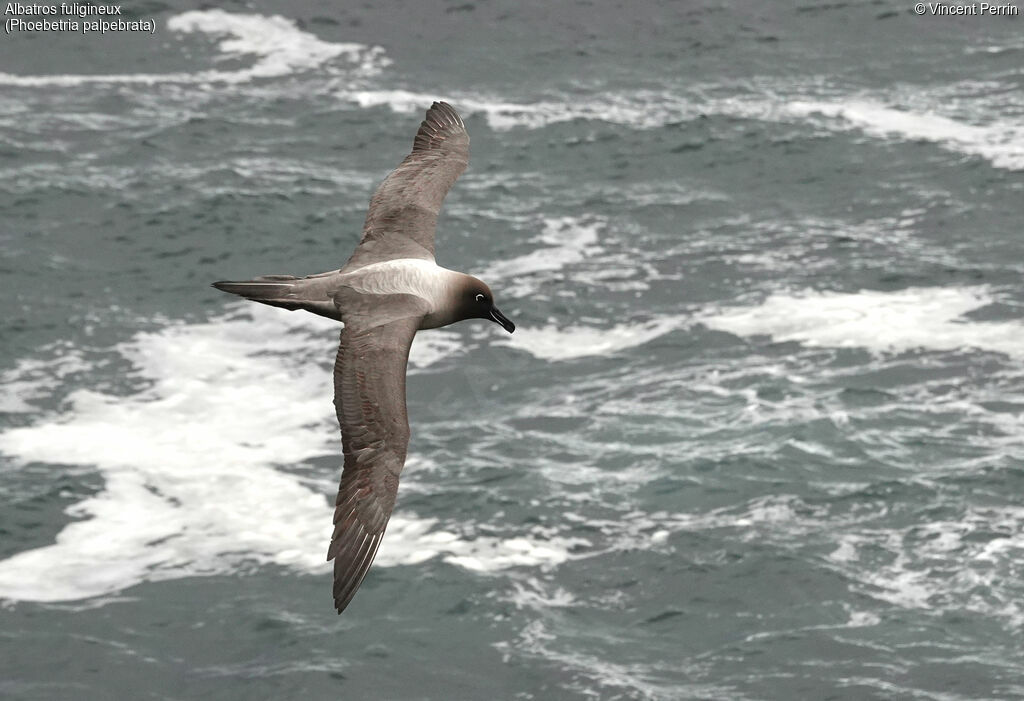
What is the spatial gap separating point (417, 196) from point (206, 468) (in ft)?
57.5

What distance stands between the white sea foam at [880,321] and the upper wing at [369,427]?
80.0 feet

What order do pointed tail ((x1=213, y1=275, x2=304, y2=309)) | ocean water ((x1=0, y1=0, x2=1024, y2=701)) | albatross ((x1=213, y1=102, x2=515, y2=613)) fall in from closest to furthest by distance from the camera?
albatross ((x1=213, y1=102, x2=515, y2=613)) → pointed tail ((x1=213, y1=275, x2=304, y2=309)) → ocean water ((x1=0, y1=0, x2=1024, y2=701))

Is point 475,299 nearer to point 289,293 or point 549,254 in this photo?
point 289,293

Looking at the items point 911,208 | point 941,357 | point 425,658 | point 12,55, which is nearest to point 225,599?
point 425,658

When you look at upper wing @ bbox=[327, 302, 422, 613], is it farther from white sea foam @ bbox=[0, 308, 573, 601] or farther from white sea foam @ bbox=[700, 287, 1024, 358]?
white sea foam @ bbox=[700, 287, 1024, 358]

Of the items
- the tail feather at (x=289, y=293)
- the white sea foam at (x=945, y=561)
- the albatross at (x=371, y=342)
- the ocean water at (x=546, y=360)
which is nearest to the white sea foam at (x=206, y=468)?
the ocean water at (x=546, y=360)

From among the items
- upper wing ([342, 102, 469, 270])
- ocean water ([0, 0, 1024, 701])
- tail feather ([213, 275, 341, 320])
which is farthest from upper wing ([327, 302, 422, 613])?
ocean water ([0, 0, 1024, 701])

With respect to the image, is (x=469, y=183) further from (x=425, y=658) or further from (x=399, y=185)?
(x=399, y=185)

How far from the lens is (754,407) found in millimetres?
38625

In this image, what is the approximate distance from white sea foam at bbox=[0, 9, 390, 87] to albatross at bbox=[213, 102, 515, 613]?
37.5 meters

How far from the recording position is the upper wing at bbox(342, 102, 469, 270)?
20.8 meters

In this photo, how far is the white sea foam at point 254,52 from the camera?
186ft

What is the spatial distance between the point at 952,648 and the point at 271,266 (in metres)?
20.7

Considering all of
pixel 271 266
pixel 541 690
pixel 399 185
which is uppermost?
pixel 399 185
